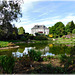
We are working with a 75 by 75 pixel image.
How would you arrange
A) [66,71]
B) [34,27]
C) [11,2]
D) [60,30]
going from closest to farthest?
[66,71]
[11,2]
[60,30]
[34,27]

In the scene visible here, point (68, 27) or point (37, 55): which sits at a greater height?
point (68, 27)

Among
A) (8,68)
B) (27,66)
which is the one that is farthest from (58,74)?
(8,68)

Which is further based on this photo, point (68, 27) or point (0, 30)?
point (68, 27)

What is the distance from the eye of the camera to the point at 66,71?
4223 millimetres

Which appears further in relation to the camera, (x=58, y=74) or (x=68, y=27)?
(x=68, y=27)

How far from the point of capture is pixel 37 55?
236 inches

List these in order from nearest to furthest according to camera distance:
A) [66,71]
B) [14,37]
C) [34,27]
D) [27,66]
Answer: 1. [66,71]
2. [27,66]
3. [14,37]
4. [34,27]

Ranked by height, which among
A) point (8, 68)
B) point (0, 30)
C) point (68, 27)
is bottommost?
point (8, 68)

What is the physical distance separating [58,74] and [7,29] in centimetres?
2157

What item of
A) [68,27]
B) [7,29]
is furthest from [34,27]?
[7,29]

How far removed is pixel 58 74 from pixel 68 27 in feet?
188

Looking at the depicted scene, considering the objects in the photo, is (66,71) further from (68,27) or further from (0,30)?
(68,27)

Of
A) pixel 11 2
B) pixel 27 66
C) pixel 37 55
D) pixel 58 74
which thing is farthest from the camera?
pixel 11 2

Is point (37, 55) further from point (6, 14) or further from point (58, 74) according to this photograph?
point (6, 14)
